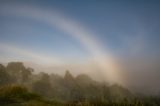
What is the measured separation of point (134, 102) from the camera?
4238cm

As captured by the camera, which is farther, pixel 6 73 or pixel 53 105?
pixel 6 73

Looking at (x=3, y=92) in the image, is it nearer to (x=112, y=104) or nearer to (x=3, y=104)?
(x=3, y=104)

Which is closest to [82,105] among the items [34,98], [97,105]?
[97,105]

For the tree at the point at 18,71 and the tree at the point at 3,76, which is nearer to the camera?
the tree at the point at 3,76

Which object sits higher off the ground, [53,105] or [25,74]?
[25,74]

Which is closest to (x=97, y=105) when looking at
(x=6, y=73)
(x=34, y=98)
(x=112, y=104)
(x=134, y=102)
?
(x=112, y=104)

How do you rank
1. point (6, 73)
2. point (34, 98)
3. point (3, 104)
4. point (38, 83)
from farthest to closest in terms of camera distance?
point (38, 83) < point (6, 73) < point (34, 98) < point (3, 104)

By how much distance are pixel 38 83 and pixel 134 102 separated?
163 metres

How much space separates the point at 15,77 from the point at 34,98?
152265mm

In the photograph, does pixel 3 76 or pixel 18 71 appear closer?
pixel 3 76

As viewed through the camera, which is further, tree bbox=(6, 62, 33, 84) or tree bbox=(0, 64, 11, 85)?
tree bbox=(6, 62, 33, 84)

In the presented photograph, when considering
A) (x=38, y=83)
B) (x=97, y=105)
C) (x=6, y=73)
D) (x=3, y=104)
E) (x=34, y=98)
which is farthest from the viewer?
(x=38, y=83)

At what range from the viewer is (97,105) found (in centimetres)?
4188

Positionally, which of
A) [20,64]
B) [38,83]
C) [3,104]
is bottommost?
[3,104]
